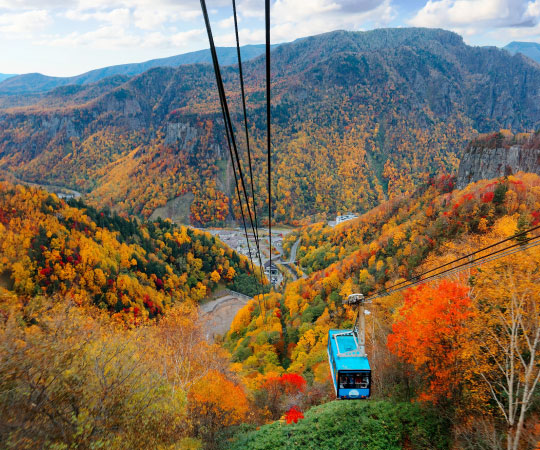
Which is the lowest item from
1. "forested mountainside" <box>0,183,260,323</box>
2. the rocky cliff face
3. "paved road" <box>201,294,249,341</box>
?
"paved road" <box>201,294,249,341</box>

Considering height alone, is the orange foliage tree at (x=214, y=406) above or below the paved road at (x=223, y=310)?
above

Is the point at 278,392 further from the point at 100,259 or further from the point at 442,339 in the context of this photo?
the point at 100,259

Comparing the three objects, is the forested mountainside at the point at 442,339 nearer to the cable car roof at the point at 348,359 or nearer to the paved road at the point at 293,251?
the cable car roof at the point at 348,359

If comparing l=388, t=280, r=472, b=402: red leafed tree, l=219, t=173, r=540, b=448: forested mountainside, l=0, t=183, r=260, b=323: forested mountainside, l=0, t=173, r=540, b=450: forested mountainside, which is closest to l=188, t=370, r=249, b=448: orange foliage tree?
l=0, t=173, r=540, b=450: forested mountainside

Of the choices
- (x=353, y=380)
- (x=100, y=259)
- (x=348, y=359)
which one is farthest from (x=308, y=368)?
(x=100, y=259)

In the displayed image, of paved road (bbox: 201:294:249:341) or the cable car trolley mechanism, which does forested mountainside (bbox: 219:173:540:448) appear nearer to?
the cable car trolley mechanism

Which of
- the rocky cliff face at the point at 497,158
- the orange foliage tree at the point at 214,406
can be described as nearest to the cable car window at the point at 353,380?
the orange foliage tree at the point at 214,406
